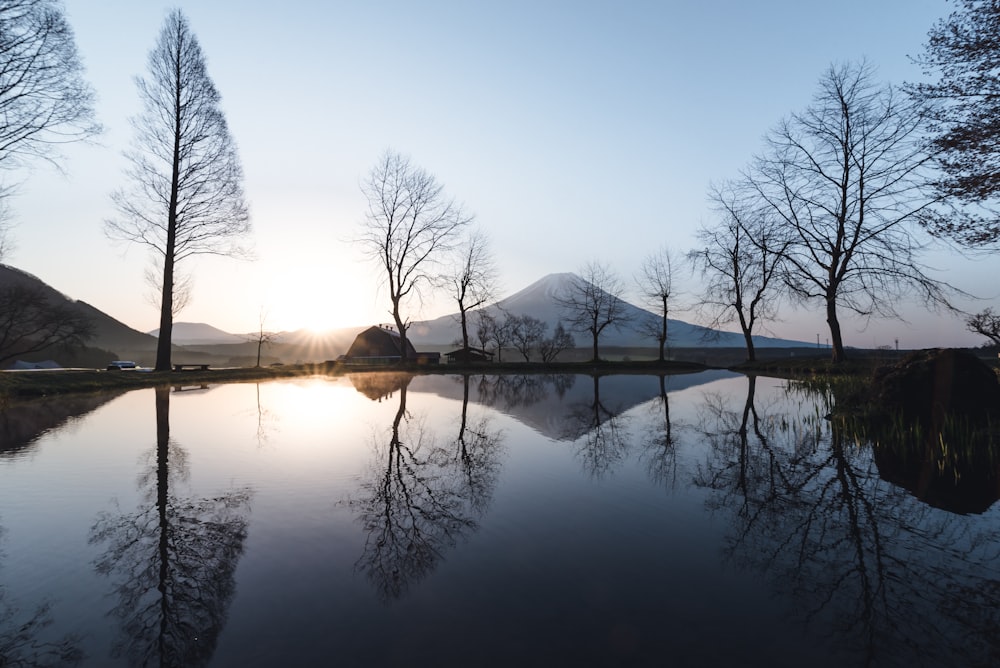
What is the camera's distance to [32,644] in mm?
2600

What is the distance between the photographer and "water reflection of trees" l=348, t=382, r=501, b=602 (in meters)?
3.68

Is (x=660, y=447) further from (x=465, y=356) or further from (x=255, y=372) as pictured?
(x=465, y=356)

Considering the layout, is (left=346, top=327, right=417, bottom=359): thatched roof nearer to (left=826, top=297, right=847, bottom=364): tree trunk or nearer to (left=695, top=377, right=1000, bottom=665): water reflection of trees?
(left=826, top=297, right=847, bottom=364): tree trunk

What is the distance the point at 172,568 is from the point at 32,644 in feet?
3.28

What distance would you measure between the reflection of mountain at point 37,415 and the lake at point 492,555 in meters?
0.30

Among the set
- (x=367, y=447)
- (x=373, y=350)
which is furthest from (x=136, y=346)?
(x=367, y=447)

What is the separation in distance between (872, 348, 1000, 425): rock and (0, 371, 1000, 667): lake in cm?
242

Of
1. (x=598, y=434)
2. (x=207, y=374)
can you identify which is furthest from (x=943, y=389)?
(x=207, y=374)

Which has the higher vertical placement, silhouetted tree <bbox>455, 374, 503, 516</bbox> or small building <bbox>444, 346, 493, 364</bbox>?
small building <bbox>444, 346, 493, 364</bbox>

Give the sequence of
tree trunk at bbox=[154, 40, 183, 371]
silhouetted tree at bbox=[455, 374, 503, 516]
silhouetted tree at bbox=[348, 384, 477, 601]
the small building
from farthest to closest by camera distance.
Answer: the small building → tree trunk at bbox=[154, 40, 183, 371] → silhouetted tree at bbox=[455, 374, 503, 516] → silhouetted tree at bbox=[348, 384, 477, 601]

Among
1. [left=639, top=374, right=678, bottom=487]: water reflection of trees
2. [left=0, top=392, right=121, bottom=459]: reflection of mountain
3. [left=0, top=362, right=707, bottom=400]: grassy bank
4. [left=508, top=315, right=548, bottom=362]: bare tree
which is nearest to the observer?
[left=639, top=374, right=678, bottom=487]: water reflection of trees

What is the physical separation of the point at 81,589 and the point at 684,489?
19.1ft

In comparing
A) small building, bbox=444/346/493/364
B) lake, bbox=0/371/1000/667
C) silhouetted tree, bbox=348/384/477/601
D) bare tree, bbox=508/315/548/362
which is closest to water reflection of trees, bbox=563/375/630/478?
lake, bbox=0/371/1000/667

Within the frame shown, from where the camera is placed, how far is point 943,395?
9297 mm
